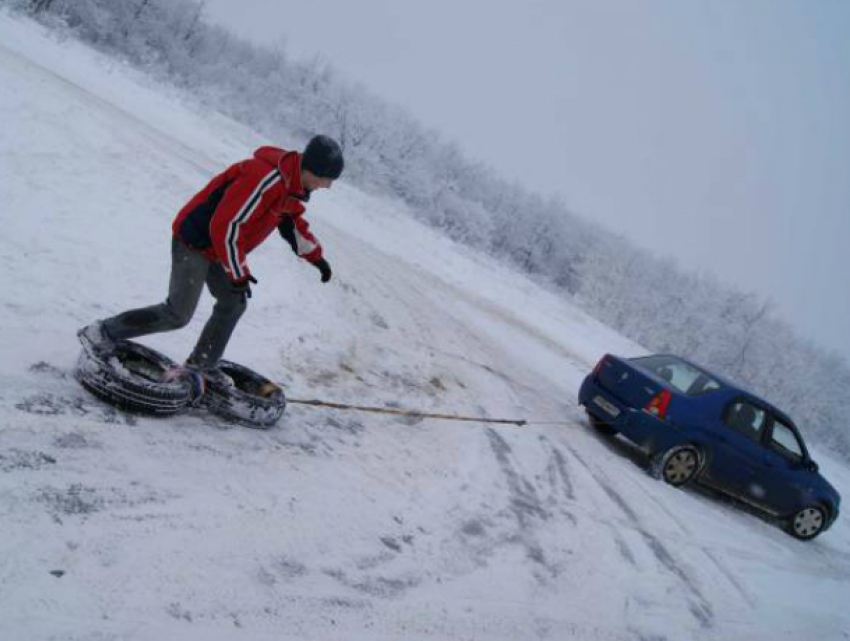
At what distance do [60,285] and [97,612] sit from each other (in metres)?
3.99

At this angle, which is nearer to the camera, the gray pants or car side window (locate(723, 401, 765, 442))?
the gray pants

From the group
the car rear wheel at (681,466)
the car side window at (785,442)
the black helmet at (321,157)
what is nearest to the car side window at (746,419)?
the car side window at (785,442)

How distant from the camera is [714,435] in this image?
25.5 ft

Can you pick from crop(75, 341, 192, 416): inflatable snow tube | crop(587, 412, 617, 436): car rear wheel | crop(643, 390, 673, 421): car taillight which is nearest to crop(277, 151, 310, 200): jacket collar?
crop(75, 341, 192, 416): inflatable snow tube

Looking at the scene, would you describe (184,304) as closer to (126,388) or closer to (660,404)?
(126,388)

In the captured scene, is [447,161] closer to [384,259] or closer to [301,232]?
[384,259]

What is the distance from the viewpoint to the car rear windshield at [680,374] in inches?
315

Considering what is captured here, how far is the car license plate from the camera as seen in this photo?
26.8ft

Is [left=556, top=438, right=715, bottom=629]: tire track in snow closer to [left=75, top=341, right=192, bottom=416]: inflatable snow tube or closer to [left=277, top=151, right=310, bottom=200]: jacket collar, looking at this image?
[left=75, top=341, right=192, bottom=416]: inflatable snow tube

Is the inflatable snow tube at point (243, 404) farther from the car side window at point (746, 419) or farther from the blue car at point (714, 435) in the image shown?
the car side window at point (746, 419)

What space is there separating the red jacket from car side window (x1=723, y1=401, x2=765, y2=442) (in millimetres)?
6481

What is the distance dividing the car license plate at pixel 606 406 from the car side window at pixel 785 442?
2.10 m

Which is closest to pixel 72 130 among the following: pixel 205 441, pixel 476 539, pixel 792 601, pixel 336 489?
pixel 205 441

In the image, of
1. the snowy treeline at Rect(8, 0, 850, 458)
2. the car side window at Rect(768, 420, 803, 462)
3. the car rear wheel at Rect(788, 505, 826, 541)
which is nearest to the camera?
the car side window at Rect(768, 420, 803, 462)
